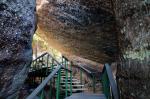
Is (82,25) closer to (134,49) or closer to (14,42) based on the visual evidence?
(14,42)

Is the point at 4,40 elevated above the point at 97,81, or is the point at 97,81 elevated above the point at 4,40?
the point at 4,40

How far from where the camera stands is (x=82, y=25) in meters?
8.17

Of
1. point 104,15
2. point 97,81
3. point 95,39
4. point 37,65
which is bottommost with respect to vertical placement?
point 97,81

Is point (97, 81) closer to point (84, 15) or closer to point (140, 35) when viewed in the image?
point (84, 15)

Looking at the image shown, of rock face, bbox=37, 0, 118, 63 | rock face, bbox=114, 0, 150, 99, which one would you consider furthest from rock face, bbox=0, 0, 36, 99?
rock face, bbox=114, 0, 150, 99

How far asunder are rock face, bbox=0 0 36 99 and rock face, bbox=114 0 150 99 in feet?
9.92

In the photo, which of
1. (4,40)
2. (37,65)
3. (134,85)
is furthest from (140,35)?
(37,65)

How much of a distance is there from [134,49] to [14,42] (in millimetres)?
3437

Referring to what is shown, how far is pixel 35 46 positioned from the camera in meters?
16.4

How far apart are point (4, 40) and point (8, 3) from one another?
0.83 meters

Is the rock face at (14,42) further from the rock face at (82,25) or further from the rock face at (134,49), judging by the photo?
the rock face at (134,49)

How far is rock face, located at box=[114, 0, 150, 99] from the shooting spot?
6.45 ft

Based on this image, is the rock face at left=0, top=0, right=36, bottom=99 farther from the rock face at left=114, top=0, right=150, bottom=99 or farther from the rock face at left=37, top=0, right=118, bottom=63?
the rock face at left=114, top=0, right=150, bottom=99

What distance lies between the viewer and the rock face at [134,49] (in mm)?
1965
